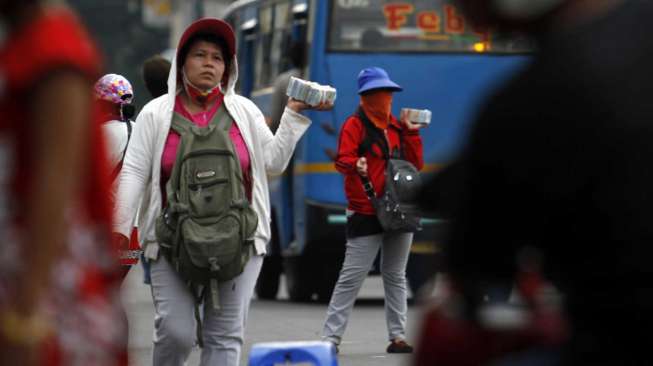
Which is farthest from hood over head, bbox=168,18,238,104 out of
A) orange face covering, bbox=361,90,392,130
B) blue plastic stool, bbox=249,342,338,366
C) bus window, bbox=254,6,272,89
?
bus window, bbox=254,6,272,89

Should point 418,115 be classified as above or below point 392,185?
above

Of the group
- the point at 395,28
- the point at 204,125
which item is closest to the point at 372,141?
the point at 204,125

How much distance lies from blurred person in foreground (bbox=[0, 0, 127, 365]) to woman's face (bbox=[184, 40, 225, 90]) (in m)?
4.10

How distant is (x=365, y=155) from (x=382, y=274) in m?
0.73

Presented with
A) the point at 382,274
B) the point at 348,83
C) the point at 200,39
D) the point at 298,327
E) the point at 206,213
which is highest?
the point at 200,39

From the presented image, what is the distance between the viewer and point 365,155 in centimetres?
1129

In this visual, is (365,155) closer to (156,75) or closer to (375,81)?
(375,81)

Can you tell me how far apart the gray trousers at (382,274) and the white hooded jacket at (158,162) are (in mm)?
3859

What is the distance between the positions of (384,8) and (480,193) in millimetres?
14238

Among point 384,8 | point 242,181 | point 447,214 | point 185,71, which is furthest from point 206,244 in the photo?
point 384,8

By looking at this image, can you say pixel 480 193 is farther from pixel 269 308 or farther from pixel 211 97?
pixel 269 308

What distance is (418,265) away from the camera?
15.8m

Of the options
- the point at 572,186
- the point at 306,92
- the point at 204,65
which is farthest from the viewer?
the point at 306,92

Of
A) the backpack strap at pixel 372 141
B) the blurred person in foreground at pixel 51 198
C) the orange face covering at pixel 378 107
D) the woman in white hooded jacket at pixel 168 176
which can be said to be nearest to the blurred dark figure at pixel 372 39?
the orange face covering at pixel 378 107
